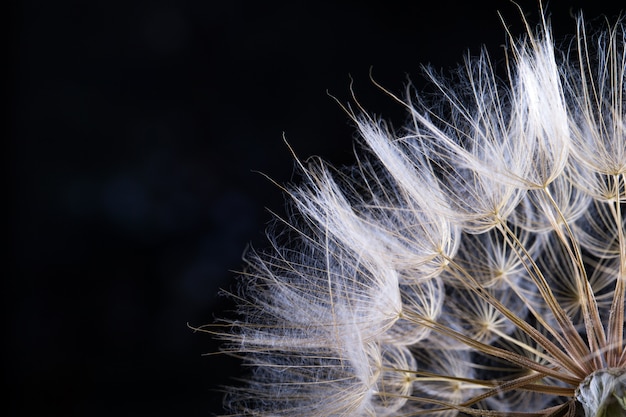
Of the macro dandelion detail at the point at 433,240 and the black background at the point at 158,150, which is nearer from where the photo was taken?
the macro dandelion detail at the point at 433,240

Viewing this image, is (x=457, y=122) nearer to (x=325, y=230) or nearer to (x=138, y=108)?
(x=325, y=230)

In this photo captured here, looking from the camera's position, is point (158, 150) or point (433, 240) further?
point (158, 150)

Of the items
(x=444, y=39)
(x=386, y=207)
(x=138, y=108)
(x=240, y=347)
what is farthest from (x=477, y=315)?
(x=138, y=108)

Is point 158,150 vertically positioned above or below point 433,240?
above

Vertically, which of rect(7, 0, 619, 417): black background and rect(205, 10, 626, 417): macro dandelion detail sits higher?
rect(7, 0, 619, 417): black background
